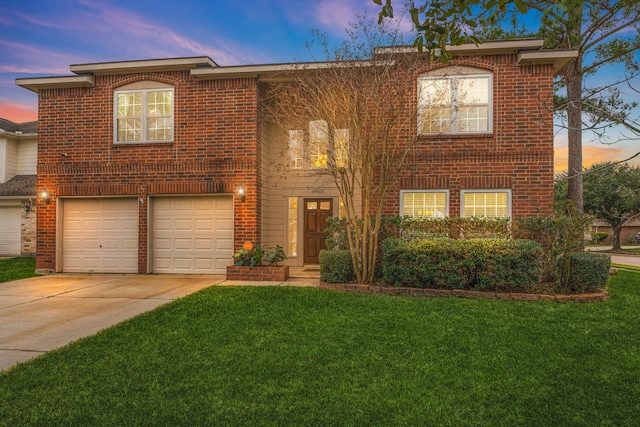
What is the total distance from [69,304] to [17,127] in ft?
53.4

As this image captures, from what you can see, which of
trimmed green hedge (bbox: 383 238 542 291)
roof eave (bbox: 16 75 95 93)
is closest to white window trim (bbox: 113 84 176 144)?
roof eave (bbox: 16 75 95 93)

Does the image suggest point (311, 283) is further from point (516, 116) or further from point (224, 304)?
point (516, 116)

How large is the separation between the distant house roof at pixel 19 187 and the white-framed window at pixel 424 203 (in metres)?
14.7

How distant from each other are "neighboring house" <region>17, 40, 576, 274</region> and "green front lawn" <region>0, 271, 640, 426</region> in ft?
13.7

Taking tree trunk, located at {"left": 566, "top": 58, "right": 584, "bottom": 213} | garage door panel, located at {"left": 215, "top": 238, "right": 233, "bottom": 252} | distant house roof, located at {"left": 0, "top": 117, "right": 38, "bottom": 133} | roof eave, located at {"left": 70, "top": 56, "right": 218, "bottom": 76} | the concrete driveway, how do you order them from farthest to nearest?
distant house roof, located at {"left": 0, "top": 117, "right": 38, "bottom": 133}, tree trunk, located at {"left": 566, "top": 58, "right": 584, "bottom": 213}, garage door panel, located at {"left": 215, "top": 238, "right": 233, "bottom": 252}, roof eave, located at {"left": 70, "top": 56, "right": 218, "bottom": 76}, the concrete driveway

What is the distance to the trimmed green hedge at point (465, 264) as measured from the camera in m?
7.26

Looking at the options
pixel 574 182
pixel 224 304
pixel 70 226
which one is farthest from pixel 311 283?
pixel 574 182

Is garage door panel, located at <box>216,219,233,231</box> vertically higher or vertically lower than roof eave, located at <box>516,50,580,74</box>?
lower

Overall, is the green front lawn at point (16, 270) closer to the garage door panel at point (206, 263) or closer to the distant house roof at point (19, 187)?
the distant house roof at point (19, 187)

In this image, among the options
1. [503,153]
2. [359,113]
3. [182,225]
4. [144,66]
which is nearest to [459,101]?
[503,153]

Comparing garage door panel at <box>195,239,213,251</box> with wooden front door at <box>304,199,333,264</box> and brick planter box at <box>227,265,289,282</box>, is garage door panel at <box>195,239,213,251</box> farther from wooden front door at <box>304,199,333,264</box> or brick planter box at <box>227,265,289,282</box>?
wooden front door at <box>304,199,333,264</box>

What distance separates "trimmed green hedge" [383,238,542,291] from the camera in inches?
286

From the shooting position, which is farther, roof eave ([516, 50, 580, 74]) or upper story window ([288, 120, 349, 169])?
roof eave ([516, 50, 580, 74])

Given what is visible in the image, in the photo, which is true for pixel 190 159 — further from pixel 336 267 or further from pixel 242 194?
pixel 336 267
